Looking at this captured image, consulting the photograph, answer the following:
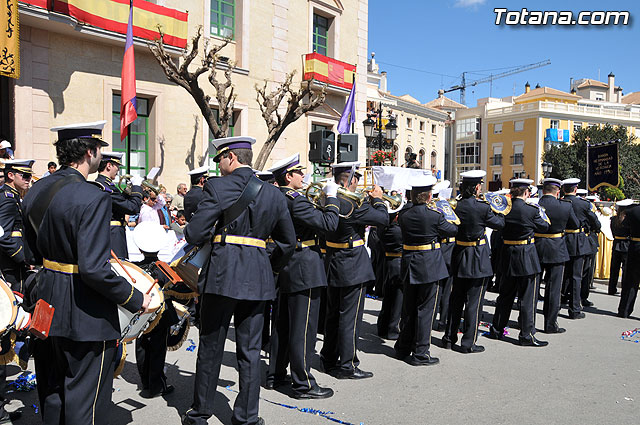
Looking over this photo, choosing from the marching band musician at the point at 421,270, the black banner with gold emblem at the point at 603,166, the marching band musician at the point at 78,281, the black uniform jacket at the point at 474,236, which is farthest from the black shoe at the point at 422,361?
the black banner with gold emblem at the point at 603,166

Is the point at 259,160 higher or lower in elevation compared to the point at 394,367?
higher

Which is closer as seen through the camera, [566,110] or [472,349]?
[472,349]

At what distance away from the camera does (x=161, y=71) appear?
1494 centimetres

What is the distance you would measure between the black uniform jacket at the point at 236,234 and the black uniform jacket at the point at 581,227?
249 inches

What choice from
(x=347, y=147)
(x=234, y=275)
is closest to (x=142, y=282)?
(x=234, y=275)

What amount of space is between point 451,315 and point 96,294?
15.5 ft

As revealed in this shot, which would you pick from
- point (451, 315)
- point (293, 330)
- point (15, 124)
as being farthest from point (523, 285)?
point (15, 124)

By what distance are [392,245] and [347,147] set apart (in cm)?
323

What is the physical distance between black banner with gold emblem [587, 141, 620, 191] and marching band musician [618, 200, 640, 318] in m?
6.36

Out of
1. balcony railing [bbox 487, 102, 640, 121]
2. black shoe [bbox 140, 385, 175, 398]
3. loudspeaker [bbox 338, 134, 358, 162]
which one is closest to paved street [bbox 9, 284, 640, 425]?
black shoe [bbox 140, 385, 175, 398]

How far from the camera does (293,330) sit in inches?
198

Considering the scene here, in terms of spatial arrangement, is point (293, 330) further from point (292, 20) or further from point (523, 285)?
point (292, 20)

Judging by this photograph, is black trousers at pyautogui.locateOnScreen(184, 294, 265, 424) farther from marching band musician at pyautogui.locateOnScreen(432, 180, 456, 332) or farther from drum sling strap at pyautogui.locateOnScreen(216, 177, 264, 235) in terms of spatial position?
marching band musician at pyautogui.locateOnScreen(432, 180, 456, 332)

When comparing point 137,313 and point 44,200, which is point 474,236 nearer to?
point 137,313
